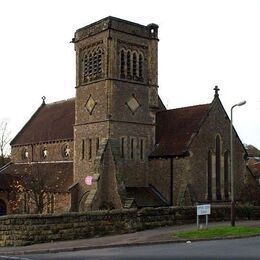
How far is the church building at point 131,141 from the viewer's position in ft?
115

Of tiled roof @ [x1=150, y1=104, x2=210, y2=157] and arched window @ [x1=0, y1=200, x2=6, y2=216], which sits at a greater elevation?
tiled roof @ [x1=150, y1=104, x2=210, y2=157]

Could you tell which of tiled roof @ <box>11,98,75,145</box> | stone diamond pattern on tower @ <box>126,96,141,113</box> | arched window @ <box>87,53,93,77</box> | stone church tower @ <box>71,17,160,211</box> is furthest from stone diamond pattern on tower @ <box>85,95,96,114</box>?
tiled roof @ <box>11,98,75,145</box>

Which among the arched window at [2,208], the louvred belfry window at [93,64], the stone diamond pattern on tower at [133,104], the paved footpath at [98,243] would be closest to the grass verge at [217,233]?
the paved footpath at [98,243]

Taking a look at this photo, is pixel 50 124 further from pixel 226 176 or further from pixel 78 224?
pixel 78 224

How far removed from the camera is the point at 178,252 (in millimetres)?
16984

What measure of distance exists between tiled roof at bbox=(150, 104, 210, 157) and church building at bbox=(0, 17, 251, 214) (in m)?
0.10

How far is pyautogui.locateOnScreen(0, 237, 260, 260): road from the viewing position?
52.3 ft

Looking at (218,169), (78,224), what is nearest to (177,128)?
(218,169)

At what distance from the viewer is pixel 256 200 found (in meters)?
38.1

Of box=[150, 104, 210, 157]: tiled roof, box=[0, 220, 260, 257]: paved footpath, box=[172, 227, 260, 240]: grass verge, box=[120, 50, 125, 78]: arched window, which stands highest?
box=[120, 50, 125, 78]: arched window

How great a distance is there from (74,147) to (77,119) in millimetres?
2193

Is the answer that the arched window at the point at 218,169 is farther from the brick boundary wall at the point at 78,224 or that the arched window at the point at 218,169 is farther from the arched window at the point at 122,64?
the brick boundary wall at the point at 78,224

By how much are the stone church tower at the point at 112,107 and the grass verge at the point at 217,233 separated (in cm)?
1255

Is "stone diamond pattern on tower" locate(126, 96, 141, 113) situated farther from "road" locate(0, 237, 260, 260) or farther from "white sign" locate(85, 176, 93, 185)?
"road" locate(0, 237, 260, 260)
